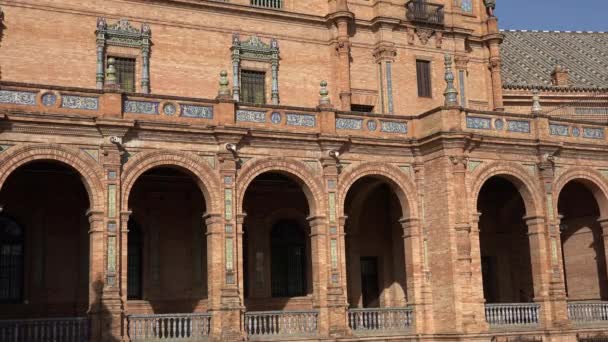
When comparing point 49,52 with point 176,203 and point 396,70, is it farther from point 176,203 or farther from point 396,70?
point 396,70

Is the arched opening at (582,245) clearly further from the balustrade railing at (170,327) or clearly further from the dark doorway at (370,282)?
the balustrade railing at (170,327)

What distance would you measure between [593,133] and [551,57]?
14147 mm

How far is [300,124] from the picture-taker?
83.9ft

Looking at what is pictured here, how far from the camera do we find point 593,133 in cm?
2916

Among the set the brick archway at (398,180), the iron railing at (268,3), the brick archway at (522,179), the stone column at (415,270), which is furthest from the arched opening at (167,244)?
the brick archway at (522,179)

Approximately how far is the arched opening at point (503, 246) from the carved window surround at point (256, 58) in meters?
9.33

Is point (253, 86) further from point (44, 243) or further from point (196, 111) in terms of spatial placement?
point (44, 243)

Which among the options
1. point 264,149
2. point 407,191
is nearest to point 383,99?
point 407,191

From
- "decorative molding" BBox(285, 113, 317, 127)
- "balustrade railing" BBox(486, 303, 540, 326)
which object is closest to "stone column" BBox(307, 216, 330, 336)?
"decorative molding" BBox(285, 113, 317, 127)

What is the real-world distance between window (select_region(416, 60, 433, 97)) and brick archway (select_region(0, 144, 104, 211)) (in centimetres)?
1375

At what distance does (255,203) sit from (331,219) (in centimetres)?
450

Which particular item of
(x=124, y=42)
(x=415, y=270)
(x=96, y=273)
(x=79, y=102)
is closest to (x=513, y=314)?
(x=415, y=270)

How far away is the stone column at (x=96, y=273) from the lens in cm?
2169

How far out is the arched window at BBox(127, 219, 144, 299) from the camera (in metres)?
27.0
